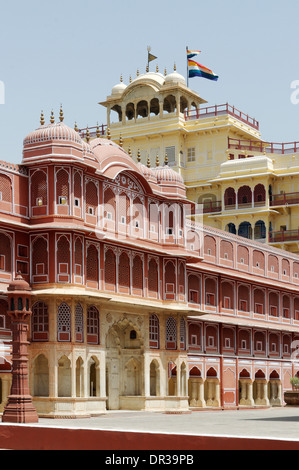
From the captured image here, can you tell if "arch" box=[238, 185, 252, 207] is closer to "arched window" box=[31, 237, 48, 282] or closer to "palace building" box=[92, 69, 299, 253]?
"palace building" box=[92, 69, 299, 253]

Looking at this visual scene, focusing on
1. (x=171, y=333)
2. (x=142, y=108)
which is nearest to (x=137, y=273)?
(x=171, y=333)

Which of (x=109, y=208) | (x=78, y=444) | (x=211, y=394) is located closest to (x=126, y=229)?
(x=109, y=208)

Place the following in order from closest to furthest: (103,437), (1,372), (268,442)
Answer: (268,442), (103,437), (1,372)

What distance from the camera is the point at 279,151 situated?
226 ft

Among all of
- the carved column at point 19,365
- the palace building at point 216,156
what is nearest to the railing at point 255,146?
the palace building at point 216,156

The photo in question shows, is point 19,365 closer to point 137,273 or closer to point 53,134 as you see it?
point 53,134

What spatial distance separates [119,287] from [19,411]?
12810 millimetres

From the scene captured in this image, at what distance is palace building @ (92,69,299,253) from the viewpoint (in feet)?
214

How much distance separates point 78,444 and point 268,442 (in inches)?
211

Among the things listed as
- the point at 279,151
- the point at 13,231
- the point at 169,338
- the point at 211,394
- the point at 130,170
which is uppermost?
the point at 279,151

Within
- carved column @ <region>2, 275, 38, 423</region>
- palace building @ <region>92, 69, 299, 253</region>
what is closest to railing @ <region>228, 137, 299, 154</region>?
palace building @ <region>92, 69, 299, 253</region>

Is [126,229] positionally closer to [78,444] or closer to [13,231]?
[13,231]

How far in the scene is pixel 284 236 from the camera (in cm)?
6494

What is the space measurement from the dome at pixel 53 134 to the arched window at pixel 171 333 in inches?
405
